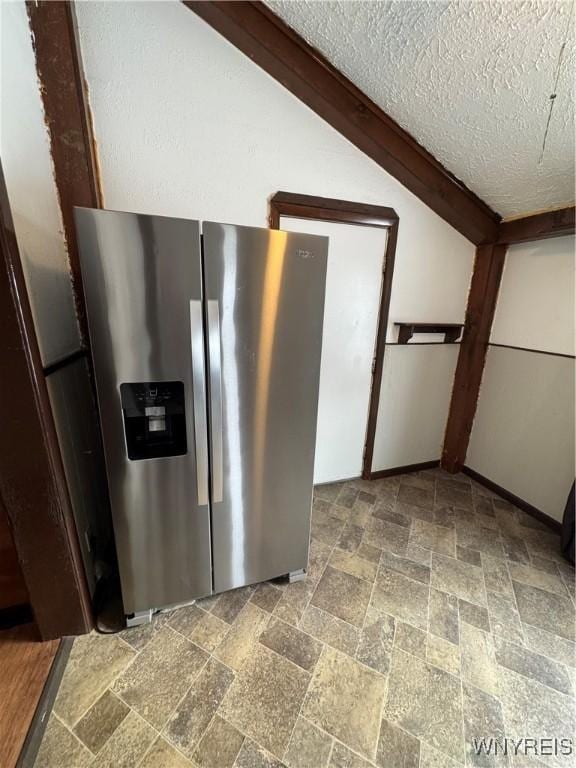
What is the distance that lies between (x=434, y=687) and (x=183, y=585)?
1.13 metres

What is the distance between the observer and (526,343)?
87.1 inches

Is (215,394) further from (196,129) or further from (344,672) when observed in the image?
(196,129)

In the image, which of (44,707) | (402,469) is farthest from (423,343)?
(44,707)

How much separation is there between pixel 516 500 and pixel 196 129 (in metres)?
3.29

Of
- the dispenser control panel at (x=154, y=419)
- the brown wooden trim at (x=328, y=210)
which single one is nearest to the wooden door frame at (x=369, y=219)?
the brown wooden trim at (x=328, y=210)

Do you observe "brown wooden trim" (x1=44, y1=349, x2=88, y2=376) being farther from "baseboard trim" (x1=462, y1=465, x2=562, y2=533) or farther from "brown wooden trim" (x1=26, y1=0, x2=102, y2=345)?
"baseboard trim" (x1=462, y1=465, x2=562, y2=533)

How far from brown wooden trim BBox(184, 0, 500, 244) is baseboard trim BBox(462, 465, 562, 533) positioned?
6.50ft

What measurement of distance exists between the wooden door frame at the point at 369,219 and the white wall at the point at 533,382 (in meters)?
0.99

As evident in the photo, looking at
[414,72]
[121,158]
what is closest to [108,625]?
[121,158]

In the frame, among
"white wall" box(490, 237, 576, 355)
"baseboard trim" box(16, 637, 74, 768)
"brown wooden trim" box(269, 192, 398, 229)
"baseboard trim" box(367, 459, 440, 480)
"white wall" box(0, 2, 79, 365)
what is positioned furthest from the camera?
"baseboard trim" box(367, 459, 440, 480)

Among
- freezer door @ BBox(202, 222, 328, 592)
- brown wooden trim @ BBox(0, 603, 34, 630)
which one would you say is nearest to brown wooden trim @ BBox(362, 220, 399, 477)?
freezer door @ BBox(202, 222, 328, 592)

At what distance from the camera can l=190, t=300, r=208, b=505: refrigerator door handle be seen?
1091 mm

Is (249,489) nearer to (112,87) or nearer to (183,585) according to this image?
(183,585)

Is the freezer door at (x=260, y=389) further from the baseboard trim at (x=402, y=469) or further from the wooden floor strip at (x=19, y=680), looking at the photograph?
the baseboard trim at (x=402, y=469)
